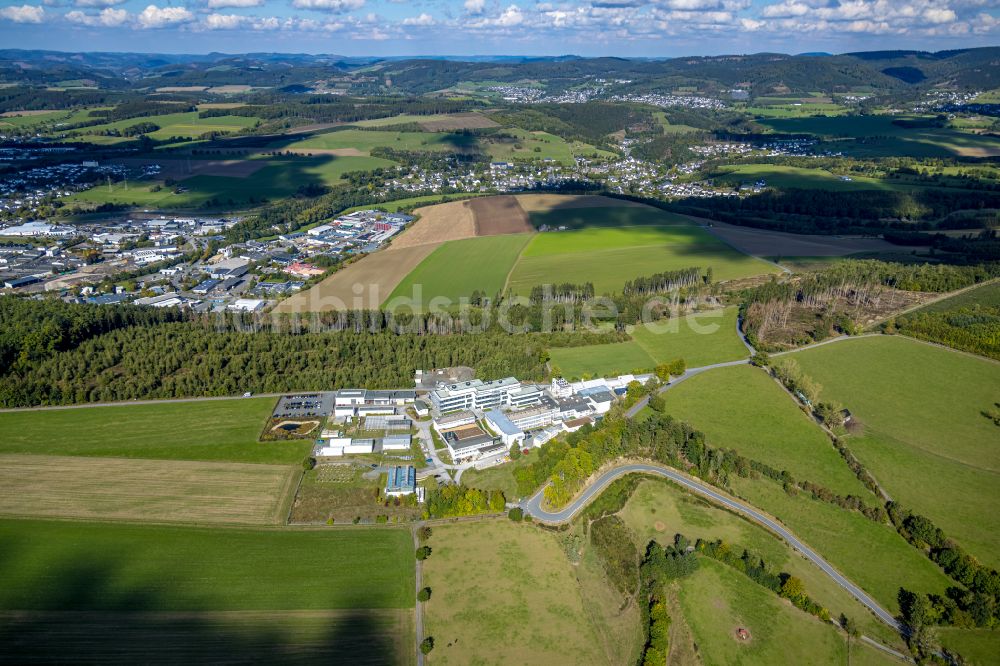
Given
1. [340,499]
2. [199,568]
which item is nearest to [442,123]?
[340,499]

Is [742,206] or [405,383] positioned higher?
[742,206]

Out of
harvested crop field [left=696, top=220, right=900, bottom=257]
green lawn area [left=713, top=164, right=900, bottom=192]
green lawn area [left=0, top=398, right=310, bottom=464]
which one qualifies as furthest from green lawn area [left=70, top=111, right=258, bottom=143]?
harvested crop field [left=696, top=220, right=900, bottom=257]

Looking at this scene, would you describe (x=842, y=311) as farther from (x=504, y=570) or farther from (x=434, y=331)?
(x=504, y=570)

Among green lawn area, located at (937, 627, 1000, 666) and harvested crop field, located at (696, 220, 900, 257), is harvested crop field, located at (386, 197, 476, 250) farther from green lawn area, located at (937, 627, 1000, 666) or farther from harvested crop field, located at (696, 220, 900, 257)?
green lawn area, located at (937, 627, 1000, 666)

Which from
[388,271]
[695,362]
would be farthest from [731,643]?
[388,271]

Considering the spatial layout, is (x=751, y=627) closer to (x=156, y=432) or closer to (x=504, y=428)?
(x=504, y=428)
